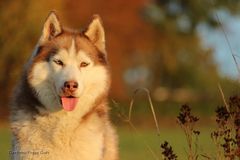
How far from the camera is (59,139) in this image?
273 inches

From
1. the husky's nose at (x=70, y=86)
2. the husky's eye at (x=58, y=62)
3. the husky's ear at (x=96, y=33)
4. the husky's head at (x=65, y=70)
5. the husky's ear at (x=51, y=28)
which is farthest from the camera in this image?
the husky's ear at (x=96, y=33)

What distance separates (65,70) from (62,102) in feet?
1.07

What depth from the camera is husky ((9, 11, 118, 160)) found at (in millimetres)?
6883

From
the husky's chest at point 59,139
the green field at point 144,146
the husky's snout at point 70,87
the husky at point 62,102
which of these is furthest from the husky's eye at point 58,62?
the green field at point 144,146

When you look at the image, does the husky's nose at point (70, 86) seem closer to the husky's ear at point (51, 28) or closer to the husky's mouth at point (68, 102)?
A: the husky's mouth at point (68, 102)

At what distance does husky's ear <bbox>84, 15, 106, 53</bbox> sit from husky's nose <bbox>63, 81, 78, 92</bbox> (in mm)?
794

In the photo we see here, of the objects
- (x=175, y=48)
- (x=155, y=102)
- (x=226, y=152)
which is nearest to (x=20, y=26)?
(x=155, y=102)

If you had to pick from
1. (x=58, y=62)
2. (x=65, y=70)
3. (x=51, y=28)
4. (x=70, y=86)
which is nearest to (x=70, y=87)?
(x=70, y=86)

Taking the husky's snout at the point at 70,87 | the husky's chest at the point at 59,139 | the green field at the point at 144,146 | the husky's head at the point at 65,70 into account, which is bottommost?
the husky's chest at the point at 59,139

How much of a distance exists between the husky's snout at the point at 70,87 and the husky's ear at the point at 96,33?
798 millimetres

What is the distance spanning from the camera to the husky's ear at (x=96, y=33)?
7500mm

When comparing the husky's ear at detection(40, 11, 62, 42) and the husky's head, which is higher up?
the husky's ear at detection(40, 11, 62, 42)

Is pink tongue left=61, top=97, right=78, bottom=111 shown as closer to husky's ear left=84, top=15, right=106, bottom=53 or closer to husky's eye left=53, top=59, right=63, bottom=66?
husky's eye left=53, top=59, right=63, bottom=66

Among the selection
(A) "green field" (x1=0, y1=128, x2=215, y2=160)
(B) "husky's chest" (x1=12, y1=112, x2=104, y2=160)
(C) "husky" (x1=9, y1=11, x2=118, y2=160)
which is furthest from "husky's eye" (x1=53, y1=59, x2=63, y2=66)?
(A) "green field" (x1=0, y1=128, x2=215, y2=160)
